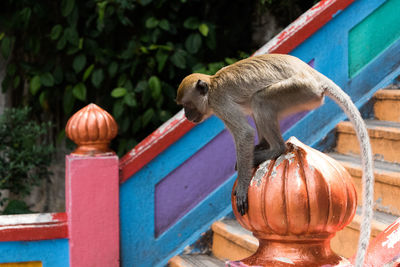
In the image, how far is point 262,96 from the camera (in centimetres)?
217

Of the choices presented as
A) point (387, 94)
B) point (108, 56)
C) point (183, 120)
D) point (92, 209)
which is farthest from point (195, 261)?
point (108, 56)

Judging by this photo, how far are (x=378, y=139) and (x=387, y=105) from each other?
17.0 inches

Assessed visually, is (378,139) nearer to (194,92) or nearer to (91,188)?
(194,92)

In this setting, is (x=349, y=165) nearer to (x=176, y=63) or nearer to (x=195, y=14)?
(x=176, y=63)

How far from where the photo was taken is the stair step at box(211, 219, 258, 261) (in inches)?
125

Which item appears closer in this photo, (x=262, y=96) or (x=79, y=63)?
(x=262, y=96)

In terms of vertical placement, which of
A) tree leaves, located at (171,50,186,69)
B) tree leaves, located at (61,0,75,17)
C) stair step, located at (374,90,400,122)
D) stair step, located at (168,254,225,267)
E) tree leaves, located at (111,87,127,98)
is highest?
tree leaves, located at (61,0,75,17)

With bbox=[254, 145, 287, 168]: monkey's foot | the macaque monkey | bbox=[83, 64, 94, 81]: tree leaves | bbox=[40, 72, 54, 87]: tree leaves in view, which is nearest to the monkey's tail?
the macaque monkey

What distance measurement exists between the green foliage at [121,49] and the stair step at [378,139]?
1.35 metres

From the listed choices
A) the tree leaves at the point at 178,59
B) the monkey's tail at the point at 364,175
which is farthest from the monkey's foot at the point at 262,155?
the tree leaves at the point at 178,59

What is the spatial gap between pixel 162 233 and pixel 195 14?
2.50 metres

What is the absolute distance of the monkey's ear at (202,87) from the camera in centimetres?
241

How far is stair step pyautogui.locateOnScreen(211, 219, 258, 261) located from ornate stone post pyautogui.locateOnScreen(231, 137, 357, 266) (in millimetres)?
1564

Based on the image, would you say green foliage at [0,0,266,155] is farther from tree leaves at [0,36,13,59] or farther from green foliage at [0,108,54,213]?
green foliage at [0,108,54,213]
